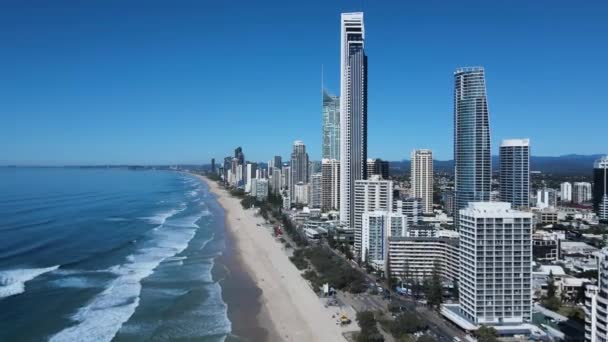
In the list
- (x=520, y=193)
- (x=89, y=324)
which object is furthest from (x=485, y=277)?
(x=520, y=193)

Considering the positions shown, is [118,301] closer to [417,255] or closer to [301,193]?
[417,255]

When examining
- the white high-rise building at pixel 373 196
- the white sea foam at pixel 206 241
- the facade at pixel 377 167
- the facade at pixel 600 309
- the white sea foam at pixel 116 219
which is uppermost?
the facade at pixel 377 167

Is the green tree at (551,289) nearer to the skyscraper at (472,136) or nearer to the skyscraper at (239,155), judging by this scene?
the skyscraper at (472,136)

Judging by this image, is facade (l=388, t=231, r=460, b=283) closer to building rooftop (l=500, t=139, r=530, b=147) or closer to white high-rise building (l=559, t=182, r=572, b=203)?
building rooftop (l=500, t=139, r=530, b=147)

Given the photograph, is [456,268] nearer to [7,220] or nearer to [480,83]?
[480,83]

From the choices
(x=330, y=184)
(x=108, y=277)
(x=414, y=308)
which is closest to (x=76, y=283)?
(x=108, y=277)

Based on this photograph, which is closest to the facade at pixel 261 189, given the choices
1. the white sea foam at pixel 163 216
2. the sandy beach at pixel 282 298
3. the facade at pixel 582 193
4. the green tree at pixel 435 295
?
the white sea foam at pixel 163 216
